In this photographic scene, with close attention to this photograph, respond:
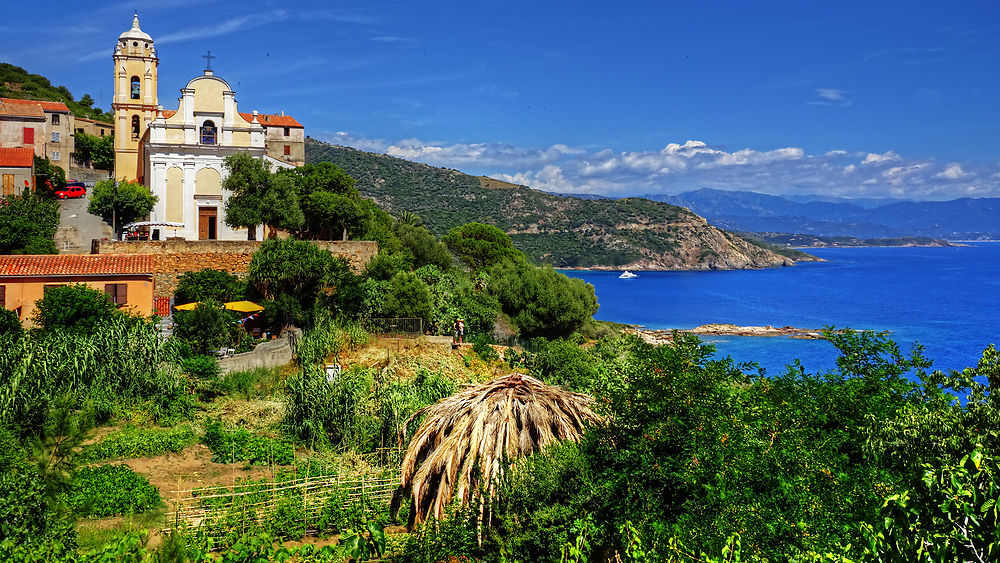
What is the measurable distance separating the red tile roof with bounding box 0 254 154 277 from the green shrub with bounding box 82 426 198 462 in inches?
329

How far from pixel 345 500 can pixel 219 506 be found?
6.25 ft

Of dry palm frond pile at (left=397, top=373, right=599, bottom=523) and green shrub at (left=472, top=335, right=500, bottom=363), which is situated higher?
dry palm frond pile at (left=397, top=373, right=599, bottom=523)

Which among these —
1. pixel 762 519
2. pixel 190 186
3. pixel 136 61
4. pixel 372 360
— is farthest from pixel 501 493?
pixel 136 61

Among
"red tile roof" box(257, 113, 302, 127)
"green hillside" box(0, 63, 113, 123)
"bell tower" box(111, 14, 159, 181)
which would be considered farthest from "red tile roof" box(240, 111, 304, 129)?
"green hillside" box(0, 63, 113, 123)

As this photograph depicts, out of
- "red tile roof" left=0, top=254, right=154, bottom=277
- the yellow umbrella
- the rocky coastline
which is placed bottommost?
the rocky coastline

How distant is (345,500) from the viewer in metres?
11.7

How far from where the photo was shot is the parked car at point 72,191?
40.2 metres

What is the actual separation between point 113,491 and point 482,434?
6513 mm

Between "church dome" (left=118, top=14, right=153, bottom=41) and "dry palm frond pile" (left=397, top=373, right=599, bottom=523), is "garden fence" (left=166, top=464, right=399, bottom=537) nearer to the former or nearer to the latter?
"dry palm frond pile" (left=397, top=373, right=599, bottom=523)

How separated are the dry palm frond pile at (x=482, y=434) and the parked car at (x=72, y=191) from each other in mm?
38036

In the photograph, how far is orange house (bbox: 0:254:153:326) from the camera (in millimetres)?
21109

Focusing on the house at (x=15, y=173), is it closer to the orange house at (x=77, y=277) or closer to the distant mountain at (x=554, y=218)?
the orange house at (x=77, y=277)

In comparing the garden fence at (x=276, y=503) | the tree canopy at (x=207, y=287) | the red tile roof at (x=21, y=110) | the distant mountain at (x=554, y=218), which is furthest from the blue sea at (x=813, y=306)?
the red tile roof at (x=21, y=110)

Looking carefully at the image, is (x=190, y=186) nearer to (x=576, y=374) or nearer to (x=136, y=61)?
(x=136, y=61)
